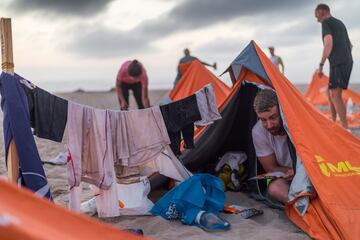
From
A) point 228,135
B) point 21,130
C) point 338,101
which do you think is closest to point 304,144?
point 228,135

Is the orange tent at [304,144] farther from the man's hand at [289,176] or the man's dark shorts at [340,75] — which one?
the man's dark shorts at [340,75]

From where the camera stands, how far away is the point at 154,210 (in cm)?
338

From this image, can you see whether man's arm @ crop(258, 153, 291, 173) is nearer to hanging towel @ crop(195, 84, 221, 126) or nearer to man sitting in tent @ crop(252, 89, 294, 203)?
man sitting in tent @ crop(252, 89, 294, 203)

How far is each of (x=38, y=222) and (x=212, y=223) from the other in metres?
1.87

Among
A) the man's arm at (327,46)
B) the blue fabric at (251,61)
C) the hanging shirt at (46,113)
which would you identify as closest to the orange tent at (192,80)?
the man's arm at (327,46)

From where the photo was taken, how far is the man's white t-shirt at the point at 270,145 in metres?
3.61

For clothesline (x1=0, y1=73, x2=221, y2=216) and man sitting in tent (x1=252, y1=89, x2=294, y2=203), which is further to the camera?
man sitting in tent (x1=252, y1=89, x2=294, y2=203)

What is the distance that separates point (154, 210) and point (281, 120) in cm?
112

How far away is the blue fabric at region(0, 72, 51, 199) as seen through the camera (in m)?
2.61

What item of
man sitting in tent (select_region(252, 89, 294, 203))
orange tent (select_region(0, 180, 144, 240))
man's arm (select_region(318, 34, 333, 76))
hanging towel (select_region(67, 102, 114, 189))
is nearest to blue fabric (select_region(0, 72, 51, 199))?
hanging towel (select_region(67, 102, 114, 189))

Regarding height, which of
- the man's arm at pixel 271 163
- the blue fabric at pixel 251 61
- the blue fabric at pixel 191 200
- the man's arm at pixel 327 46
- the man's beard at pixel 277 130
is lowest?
the blue fabric at pixel 191 200

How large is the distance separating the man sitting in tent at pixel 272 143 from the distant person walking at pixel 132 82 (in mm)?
3456

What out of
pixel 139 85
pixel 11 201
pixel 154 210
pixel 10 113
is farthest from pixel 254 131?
pixel 139 85

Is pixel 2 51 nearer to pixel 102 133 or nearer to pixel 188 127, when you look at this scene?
pixel 102 133
